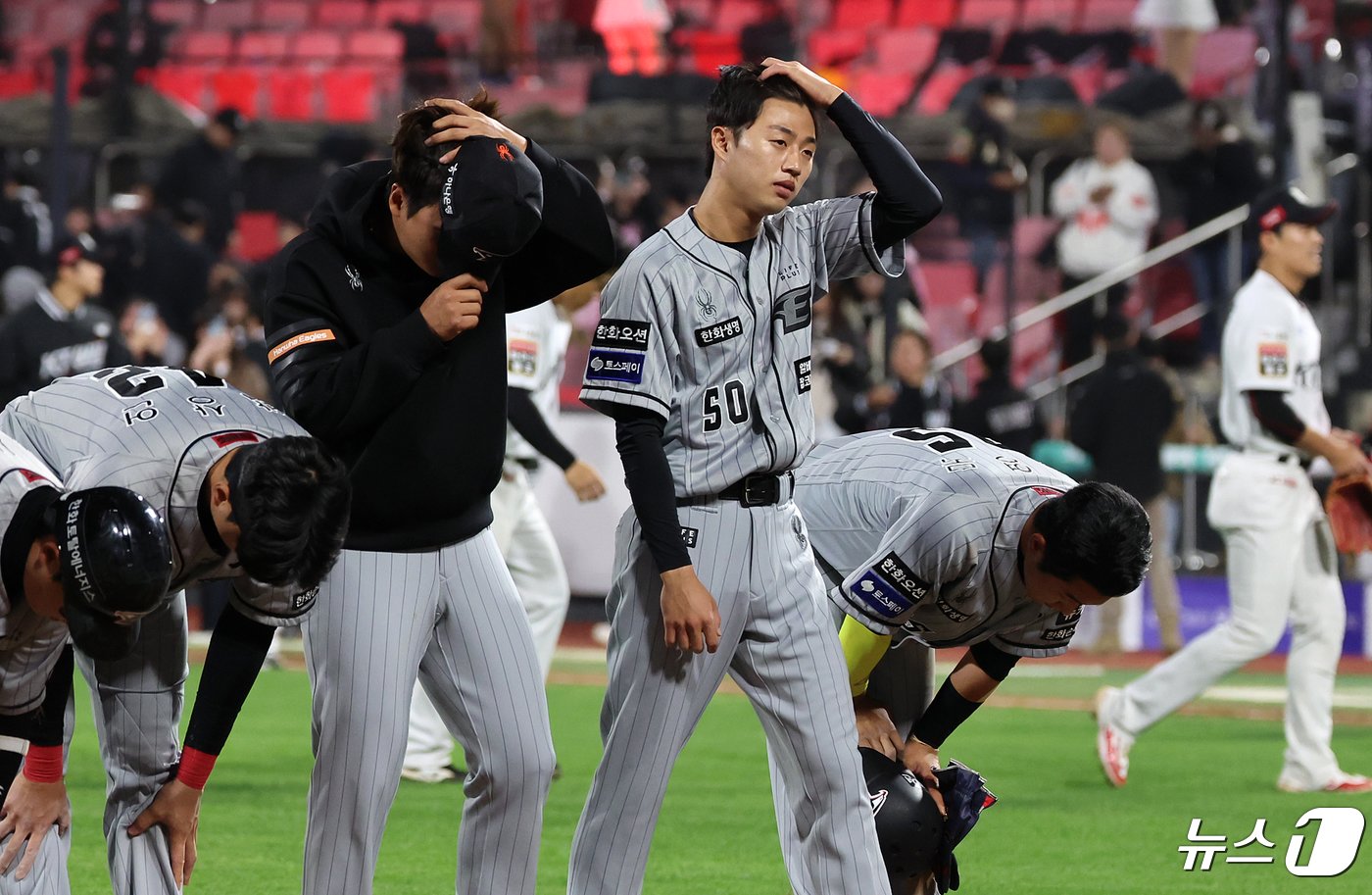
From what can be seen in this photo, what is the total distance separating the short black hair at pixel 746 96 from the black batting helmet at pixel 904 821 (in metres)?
1.74

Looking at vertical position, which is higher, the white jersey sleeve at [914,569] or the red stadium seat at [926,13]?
the red stadium seat at [926,13]

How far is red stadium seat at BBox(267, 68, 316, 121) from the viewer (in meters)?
21.5

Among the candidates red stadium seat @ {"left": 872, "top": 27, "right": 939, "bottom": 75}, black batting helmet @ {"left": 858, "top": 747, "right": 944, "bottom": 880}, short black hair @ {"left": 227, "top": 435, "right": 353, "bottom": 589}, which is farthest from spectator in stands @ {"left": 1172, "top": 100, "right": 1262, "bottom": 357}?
short black hair @ {"left": 227, "top": 435, "right": 353, "bottom": 589}

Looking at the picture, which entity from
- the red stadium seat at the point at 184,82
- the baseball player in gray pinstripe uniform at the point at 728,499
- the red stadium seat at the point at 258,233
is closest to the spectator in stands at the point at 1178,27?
the red stadium seat at the point at 258,233

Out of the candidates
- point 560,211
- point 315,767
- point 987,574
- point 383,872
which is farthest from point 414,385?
point 383,872

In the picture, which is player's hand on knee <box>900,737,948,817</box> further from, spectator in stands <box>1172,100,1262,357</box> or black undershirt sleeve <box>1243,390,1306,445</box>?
spectator in stands <box>1172,100,1262,357</box>

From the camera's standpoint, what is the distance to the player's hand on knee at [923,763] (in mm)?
5234

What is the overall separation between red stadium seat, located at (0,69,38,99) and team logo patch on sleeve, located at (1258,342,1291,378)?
17544 millimetres

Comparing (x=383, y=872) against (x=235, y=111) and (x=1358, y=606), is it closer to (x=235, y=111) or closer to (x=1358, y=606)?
(x=1358, y=606)

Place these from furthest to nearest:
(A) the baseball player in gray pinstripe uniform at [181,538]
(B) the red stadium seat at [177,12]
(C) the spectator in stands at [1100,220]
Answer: (B) the red stadium seat at [177,12]
(C) the spectator in stands at [1100,220]
(A) the baseball player in gray pinstripe uniform at [181,538]

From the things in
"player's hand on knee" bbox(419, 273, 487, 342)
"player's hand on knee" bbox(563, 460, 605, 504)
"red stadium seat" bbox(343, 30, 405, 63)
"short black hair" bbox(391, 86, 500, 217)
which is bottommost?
"player's hand on knee" bbox(563, 460, 605, 504)

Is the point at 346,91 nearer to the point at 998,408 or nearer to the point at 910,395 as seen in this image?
the point at 910,395

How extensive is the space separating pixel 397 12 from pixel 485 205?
20.1 metres

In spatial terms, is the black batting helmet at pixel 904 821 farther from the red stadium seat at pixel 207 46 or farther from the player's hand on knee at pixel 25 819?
the red stadium seat at pixel 207 46
